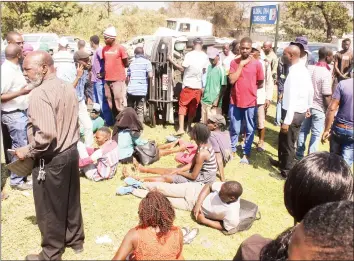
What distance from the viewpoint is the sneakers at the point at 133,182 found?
4.61 meters

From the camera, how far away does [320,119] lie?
5000 mm

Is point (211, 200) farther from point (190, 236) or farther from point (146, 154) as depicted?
point (146, 154)

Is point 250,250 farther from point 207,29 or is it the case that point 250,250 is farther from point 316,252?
point 207,29

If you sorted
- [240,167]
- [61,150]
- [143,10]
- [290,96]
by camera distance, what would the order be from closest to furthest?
1. [61,150]
2. [290,96]
3. [240,167]
4. [143,10]

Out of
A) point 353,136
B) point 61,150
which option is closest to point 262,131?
point 353,136

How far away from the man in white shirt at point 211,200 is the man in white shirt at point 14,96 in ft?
5.30

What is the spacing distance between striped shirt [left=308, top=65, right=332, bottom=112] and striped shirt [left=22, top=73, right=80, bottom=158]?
133 inches

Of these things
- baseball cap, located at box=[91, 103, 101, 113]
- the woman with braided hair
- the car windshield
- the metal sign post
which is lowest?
baseball cap, located at box=[91, 103, 101, 113]

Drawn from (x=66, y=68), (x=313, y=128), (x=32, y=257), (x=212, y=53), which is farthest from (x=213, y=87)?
(x=32, y=257)

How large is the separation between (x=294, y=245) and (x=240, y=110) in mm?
4792

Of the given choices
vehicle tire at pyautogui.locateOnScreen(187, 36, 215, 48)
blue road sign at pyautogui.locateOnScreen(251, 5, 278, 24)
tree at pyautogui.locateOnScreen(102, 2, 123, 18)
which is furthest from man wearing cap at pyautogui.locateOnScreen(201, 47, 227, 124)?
tree at pyautogui.locateOnScreen(102, 2, 123, 18)

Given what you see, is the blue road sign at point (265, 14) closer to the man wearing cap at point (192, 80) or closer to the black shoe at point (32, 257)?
the man wearing cap at point (192, 80)

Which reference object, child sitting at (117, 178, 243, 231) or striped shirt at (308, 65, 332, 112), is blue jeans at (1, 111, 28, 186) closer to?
child sitting at (117, 178, 243, 231)

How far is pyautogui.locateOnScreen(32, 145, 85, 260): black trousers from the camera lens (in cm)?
295
